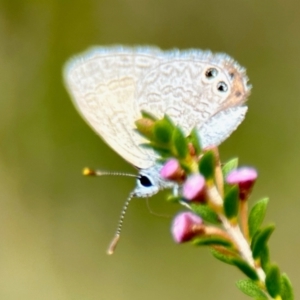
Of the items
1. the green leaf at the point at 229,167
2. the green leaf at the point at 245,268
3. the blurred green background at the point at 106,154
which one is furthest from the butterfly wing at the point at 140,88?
the blurred green background at the point at 106,154

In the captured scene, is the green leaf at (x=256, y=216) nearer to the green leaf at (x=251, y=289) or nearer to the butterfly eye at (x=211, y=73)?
the green leaf at (x=251, y=289)

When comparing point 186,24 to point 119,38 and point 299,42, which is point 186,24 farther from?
point 299,42

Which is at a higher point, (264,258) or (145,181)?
(264,258)

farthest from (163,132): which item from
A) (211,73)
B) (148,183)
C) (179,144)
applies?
(211,73)

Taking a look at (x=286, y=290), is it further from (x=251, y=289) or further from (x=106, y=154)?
(x=106, y=154)

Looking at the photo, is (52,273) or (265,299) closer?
(265,299)

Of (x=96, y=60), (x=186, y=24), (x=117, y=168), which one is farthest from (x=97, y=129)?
(x=186, y=24)
